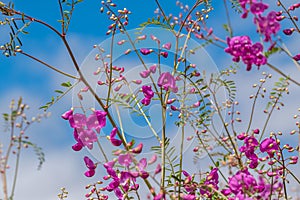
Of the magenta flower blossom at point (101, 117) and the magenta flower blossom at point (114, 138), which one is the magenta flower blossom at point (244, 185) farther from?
the magenta flower blossom at point (101, 117)

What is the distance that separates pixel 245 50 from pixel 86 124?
2.66 ft

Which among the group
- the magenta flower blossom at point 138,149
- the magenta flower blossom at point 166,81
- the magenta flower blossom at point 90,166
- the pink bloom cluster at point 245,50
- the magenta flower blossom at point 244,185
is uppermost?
the magenta flower blossom at point 166,81

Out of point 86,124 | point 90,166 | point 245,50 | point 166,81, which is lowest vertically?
point 90,166

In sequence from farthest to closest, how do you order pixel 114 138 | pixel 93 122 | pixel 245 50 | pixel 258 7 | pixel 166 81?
1. pixel 166 81
2. pixel 93 122
3. pixel 114 138
4. pixel 245 50
5. pixel 258 7

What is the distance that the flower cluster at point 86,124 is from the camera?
95.2 inches

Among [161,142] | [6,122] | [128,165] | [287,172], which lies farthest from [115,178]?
[287,172]

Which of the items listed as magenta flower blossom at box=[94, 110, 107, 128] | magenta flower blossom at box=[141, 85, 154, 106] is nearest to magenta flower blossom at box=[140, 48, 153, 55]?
magenta flower blossom at box=[141, 85, 154, 106]

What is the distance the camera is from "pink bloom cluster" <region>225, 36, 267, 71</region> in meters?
2.14

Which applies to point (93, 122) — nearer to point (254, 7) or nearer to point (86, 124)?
point (86, 124)

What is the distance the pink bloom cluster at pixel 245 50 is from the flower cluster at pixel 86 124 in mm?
680

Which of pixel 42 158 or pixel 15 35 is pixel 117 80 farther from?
pixel 42 158

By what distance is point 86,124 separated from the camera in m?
2.42

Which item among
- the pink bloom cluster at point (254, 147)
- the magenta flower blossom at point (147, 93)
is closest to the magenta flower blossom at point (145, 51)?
the magenta flower blossom at point (147, 93)

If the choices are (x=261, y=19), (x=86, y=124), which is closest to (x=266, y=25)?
(x=261, y=19)
